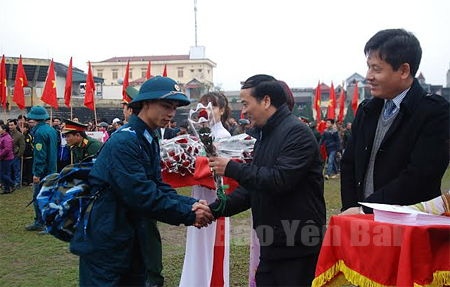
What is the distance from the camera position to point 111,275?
2775mm

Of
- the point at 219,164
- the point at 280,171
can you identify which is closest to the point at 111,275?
the point at 219,164

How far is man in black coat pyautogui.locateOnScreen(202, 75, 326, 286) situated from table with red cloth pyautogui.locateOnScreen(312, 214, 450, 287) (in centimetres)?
41

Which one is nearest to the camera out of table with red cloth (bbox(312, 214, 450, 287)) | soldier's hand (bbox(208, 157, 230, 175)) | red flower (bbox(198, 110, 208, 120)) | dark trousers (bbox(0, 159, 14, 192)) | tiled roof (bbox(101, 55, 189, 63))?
table with red cloth (bbox(312, 214, 450, 287))

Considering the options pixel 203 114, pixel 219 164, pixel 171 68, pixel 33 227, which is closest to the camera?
pixel 219 164

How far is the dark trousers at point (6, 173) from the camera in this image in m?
12.1

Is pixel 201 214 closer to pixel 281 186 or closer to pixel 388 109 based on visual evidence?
pixel 281 186

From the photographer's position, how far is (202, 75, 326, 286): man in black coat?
277 centimetres

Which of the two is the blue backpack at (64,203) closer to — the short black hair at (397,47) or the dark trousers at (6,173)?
the short black hair at (397,47)

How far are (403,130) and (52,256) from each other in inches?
205

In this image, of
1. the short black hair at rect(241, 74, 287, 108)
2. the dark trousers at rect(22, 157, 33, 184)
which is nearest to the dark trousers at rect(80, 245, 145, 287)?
the short black hair at rect(241, 74, 287, 108)

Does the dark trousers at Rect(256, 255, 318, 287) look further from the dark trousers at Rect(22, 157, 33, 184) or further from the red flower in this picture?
the dark trousers at Rect(22, 157, 33, 184)

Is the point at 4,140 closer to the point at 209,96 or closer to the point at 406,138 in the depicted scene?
the point at 209,96

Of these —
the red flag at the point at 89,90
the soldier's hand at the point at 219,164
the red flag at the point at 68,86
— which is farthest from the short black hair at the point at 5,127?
the soldier's hand at the point at 219,164

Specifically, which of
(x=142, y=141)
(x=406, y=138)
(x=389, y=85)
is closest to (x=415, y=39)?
(x=389, y=85)
